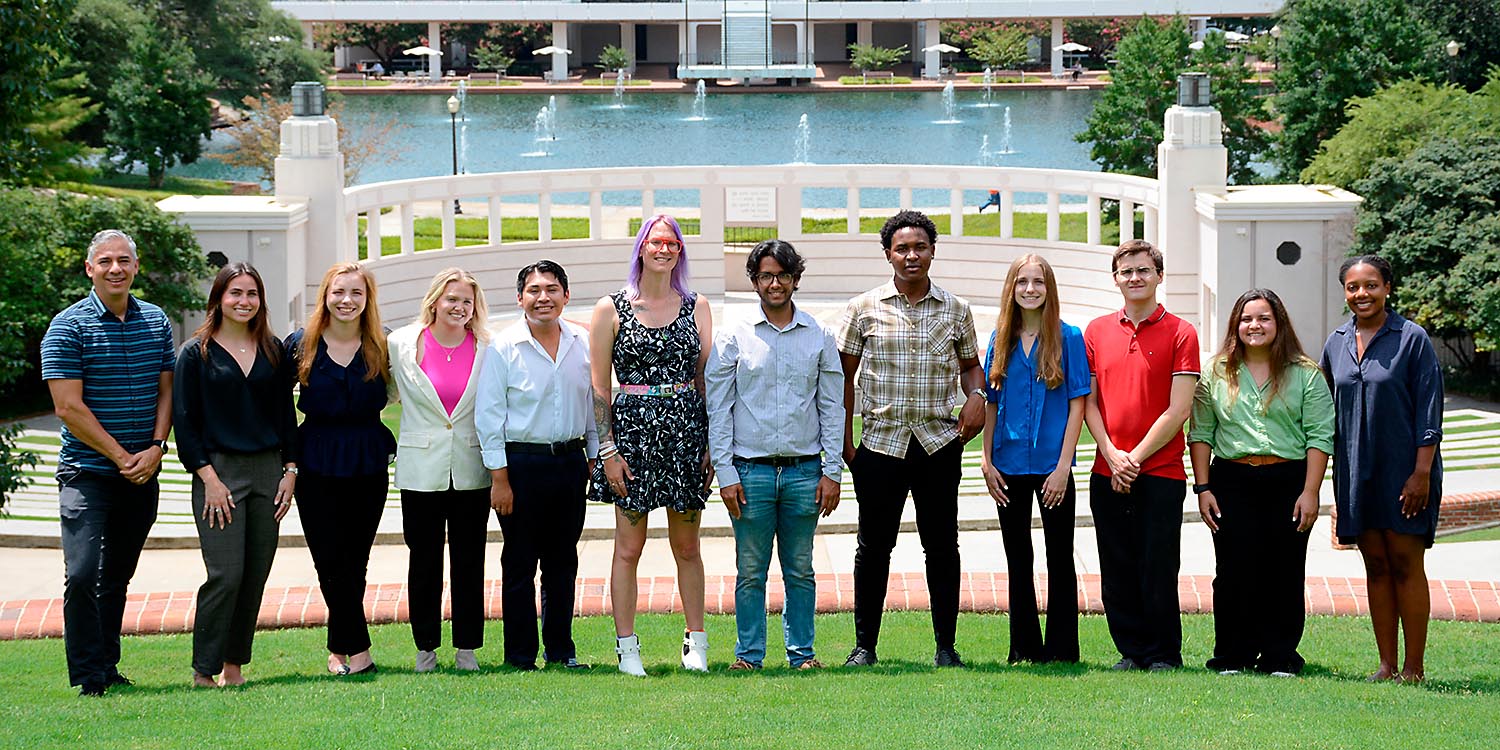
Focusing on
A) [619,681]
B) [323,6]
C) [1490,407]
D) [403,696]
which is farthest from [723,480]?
[323,6]

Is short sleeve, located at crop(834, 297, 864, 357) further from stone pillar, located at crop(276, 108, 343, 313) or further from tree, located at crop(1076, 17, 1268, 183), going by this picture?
tree, located at crop(1076, 17, 1268, 183)

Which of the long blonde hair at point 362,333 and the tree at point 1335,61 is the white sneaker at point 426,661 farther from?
the tree at point 1335,61

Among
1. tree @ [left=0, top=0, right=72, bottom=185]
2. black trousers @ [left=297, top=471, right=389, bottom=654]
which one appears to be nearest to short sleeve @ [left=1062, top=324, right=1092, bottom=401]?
black trousers @ [left=297, top=471, right=389, bottom=654]

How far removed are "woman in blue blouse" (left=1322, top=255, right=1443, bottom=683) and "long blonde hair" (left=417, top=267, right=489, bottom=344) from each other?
3.63m

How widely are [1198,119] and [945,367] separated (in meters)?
16.6

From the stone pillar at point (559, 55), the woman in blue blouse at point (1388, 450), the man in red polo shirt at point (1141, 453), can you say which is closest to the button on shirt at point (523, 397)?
the man in red polo shirt at point (1141, 453)

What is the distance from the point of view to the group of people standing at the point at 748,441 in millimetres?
7508

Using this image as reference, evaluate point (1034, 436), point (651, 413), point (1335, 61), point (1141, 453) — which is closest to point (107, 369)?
point (651, 413)

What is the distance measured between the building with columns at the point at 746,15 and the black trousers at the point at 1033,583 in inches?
2615

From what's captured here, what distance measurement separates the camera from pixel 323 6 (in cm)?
7438

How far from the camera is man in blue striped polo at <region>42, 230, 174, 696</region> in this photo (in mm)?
7387

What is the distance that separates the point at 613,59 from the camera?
75312 mm

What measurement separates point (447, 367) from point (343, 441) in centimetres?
54

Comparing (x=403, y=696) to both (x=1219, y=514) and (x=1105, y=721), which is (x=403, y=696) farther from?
(x=1219, y=514)
